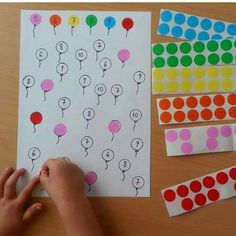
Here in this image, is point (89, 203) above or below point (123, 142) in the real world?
below

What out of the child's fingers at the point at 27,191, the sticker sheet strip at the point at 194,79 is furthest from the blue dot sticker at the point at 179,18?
the child's fingers at the point at 27,191

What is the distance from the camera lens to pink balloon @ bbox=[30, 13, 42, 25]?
0.77 m

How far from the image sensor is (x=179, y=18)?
2.54 ft

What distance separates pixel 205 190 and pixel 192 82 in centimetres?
23

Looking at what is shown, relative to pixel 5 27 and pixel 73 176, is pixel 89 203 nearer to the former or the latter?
pixel 73 176

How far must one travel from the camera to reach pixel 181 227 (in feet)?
2.38

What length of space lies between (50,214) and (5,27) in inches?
16.3

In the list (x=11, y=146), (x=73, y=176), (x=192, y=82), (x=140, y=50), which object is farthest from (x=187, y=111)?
(x=11, y=146)

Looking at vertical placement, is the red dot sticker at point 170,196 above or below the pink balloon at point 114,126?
below

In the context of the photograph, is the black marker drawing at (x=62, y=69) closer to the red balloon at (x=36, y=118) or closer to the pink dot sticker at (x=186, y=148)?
the red balloon at (x=36, y=118)

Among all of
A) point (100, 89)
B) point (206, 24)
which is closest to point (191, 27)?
point (206, 24)

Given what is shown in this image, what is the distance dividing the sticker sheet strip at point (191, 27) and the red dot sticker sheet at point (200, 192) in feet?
0.95

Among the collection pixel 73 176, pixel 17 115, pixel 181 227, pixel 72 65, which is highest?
pixel 72 65

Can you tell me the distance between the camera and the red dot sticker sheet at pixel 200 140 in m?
0.74
